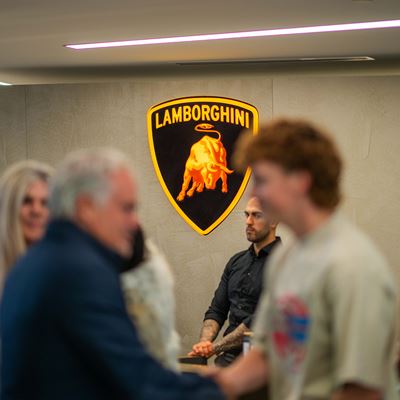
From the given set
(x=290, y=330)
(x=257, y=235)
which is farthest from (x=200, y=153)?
(x=290, y=330)

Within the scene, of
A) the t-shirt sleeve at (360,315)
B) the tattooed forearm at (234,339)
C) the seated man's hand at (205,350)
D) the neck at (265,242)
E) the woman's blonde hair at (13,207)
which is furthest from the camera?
the neck at (265,242)

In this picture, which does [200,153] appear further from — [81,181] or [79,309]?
[79,309]

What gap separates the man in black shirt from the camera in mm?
5582

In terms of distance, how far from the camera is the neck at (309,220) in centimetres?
216

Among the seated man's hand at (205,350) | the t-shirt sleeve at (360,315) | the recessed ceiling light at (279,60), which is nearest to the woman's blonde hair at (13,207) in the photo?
the t-shirt sleeve at (360,315)

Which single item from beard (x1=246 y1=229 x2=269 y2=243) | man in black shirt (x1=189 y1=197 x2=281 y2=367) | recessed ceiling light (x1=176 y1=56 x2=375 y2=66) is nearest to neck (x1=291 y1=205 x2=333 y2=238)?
man in black shirt (x1=189 y1=197 x2=281 y2=367)

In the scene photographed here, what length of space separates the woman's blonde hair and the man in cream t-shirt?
873 millimetres

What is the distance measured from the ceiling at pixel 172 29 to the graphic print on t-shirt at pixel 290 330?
2.97 metres

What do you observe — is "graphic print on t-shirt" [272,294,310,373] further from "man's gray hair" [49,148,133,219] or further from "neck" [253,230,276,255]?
"neck" [253,230,276,255]

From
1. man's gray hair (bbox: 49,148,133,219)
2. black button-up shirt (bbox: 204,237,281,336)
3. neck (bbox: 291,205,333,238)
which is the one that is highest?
man's gray hair (bbox: 49,148,133,219)

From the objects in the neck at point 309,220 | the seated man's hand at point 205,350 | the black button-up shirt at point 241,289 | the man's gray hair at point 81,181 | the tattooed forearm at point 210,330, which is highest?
the man's gray hair at point 81,181

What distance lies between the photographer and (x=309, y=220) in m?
2.17

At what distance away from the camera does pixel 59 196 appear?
2.15 meters

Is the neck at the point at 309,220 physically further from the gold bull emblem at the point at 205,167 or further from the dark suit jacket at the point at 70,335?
the gold bull emblem at the point at 205,167
